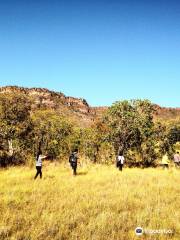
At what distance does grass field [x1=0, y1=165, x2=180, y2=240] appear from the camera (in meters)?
9.62

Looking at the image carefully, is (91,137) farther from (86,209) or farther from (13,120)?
(86,209)

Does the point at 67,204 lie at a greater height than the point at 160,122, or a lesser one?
lesser

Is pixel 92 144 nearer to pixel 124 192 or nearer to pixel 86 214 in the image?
pixel 124 192

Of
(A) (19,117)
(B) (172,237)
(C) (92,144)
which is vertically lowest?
(B) (172,237)

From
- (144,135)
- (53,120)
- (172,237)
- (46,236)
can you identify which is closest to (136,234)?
(172,237)

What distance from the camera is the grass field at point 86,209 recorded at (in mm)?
9625

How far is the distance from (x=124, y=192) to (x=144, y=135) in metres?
15.2

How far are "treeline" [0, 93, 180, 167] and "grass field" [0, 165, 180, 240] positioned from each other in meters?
11.3

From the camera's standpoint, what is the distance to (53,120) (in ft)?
122

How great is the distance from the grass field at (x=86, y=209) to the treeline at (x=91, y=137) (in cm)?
1126

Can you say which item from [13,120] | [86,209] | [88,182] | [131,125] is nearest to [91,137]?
[131,125]
